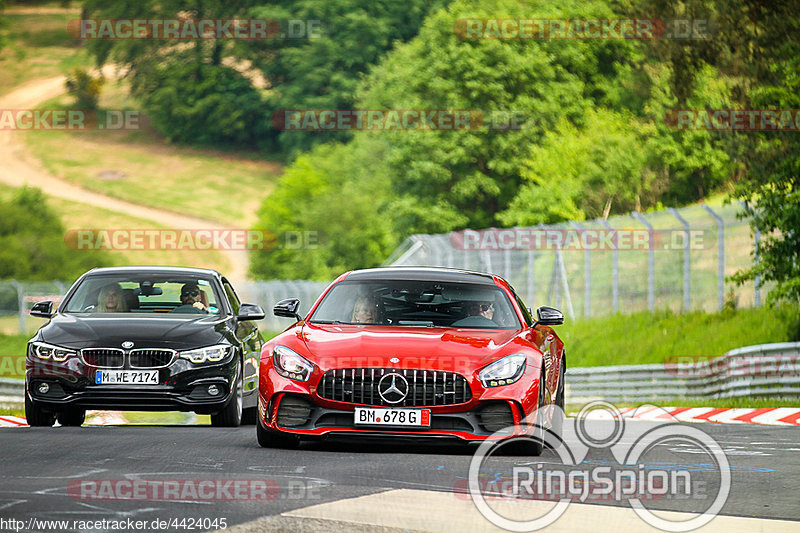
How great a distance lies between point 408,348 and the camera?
11125 millimetres

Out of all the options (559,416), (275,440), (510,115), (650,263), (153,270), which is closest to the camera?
(275,440)

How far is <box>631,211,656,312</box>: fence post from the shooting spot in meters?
27.2

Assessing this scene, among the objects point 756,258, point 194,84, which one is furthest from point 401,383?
point 194,84

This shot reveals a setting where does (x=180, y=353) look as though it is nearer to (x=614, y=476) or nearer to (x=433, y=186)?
(x=614, y=476)

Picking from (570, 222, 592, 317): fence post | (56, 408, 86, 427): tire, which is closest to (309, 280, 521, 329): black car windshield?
(56, 408, 86, 427): tire

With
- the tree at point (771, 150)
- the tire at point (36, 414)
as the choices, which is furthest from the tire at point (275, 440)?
the tree at point (771, 150)

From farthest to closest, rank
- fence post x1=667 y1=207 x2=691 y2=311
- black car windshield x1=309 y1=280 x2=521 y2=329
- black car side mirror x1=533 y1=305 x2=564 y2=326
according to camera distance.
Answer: fence post x1=667 y1=207 x2=691 y2=311 < black car side mirror x1=533 y1=305 x2=564 y2=326 < black car windshield x1=309 y1=280 x2=521 y2=329

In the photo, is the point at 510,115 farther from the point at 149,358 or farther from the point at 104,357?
the point at 104,357

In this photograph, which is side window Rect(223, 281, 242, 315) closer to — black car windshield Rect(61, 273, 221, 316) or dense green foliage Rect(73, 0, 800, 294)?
black car windshield Rect(61, 273, 221, 316)

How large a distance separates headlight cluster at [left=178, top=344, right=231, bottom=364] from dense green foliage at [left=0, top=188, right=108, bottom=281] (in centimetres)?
7298

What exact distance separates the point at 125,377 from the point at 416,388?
3764mm

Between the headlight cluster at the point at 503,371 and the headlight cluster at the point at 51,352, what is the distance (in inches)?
174

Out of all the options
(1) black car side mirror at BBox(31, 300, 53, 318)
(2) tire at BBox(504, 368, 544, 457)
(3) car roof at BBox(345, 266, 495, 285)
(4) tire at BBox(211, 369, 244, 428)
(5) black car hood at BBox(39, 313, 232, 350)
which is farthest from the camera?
(1) black car side mirror at BBox(31, 300, 53, 318)

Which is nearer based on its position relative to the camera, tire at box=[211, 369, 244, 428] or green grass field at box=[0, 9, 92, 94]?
tire at box=[211, 369, 244, 428]
